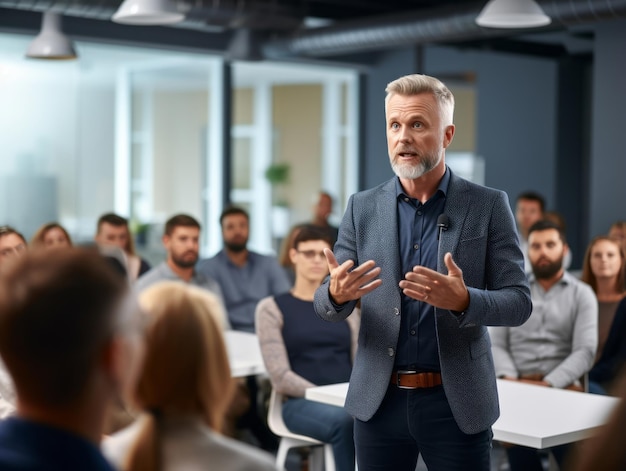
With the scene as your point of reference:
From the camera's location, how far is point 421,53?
35.3 ft

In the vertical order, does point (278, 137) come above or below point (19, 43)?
below

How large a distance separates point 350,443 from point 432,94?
2293mm

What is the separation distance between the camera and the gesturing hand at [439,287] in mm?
2391

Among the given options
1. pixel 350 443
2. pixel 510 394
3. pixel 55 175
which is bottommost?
pixel 350 443

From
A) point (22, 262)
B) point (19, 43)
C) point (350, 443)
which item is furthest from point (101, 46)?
point (22, 262)

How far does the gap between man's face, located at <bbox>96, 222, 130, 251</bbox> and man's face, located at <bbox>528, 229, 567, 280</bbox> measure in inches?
126

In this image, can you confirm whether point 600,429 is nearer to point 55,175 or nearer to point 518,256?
point 518,256

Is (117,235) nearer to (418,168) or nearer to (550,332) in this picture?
(550,332)

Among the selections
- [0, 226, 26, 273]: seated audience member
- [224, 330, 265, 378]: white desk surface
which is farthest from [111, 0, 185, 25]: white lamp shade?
[224, 330, 265, 378]: white desk surface

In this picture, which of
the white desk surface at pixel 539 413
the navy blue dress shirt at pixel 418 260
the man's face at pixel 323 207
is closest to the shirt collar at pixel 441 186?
the navy blue dress shirt at pixel 418 260

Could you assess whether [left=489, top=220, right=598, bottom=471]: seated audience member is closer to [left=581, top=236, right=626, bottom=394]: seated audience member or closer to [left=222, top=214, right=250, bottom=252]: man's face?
[left=581, top=236, right=626, bottom=394]: seated audience member

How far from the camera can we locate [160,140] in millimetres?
11656

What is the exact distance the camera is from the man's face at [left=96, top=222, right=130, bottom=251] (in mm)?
7238

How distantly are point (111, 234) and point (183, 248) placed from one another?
1153 millimetres
